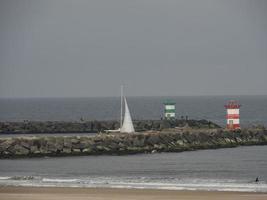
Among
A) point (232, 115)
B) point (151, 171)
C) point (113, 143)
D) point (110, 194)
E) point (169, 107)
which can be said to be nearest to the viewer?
point (110, 194)

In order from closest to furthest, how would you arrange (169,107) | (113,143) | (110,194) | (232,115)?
(110,194) < (113,143) < (232,115) < (169,107)

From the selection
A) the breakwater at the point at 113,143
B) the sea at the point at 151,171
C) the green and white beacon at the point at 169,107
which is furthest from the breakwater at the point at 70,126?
the sea at the point at 151,171

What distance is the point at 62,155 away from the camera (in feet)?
110

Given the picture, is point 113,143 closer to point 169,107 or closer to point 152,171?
point 152,171

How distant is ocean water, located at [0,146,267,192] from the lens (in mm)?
21547

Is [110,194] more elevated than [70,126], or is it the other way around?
[70,126]

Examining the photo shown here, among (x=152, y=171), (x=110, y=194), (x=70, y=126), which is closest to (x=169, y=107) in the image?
(x=70, y=126)

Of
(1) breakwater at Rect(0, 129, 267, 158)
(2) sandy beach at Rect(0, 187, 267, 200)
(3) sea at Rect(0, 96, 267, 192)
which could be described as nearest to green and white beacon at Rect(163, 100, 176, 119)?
(1) breakwater at Rect(0, 129, 267, 158)

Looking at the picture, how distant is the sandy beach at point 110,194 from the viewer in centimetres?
1859

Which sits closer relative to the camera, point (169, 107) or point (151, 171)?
point (151, 171)

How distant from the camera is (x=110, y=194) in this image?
1927cm

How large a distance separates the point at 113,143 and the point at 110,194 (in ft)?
51.8

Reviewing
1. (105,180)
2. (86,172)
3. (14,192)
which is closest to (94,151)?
(86,172)

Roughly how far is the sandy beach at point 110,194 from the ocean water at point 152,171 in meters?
0.85
